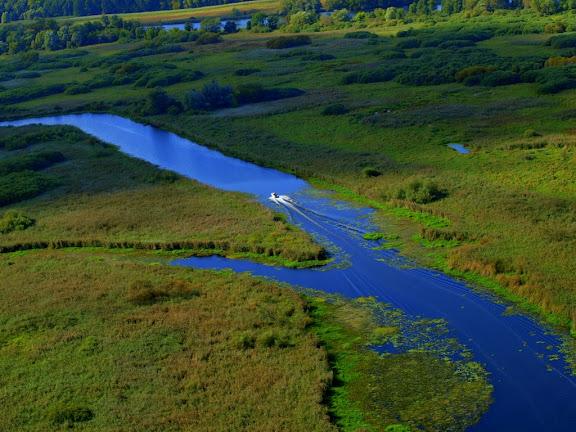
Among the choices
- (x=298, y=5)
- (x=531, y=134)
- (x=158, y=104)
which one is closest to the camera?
(x=531, y=134)

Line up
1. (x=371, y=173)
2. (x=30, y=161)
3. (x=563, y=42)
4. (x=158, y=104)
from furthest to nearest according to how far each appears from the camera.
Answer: (x=563, y=42)
(x=158, y=104)
(x=30, y=161)
(x=371, y=173)

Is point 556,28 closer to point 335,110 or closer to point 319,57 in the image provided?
point 319,57

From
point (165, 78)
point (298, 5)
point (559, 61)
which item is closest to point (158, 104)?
point (165, 78)

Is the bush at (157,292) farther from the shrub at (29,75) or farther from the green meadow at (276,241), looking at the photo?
the shrub at (29,75)

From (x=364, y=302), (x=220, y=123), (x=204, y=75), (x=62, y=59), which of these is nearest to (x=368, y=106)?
(x=220, y=123)

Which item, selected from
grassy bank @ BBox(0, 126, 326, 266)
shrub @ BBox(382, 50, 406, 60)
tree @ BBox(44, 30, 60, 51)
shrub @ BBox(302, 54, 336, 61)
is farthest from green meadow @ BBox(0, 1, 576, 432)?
tree @ BBox(44, 30, 60, 51)

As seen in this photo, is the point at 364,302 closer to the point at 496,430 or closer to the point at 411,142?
the point at 496,430

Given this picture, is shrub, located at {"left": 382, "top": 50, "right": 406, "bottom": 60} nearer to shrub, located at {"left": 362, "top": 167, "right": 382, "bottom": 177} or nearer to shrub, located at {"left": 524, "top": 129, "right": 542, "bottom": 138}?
shrub, located at {"left": 524, "top": 129, "right": 542, "bottom": 138}

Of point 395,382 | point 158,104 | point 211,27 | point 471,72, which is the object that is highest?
point 211,27
